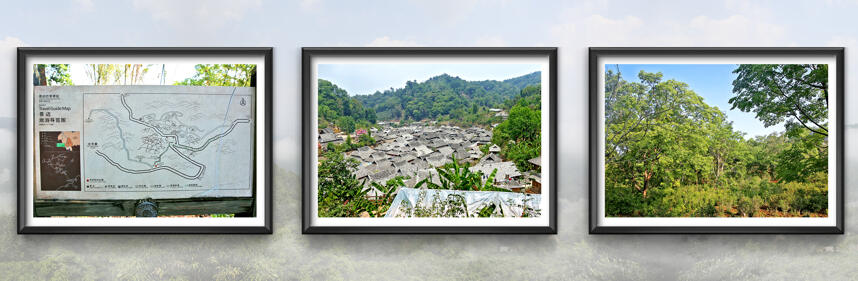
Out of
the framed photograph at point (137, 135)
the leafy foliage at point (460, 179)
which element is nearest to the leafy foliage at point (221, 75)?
the framed photograph at point (137, 135)

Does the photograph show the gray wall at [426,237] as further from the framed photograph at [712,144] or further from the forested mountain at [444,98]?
the forested mountain at [444,98]

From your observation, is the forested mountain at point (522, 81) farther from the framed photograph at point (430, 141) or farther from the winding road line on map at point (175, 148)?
the winding road line on map at point (175, 148)

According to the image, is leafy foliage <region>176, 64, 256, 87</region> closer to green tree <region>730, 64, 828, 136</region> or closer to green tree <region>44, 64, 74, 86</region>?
green tree <region>44, 64, 74, 86</region>

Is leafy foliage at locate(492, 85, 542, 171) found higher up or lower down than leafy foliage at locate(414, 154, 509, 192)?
higher up

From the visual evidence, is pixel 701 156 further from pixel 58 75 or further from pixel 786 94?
pixel 58 75

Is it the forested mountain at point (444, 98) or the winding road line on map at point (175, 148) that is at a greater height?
the forested mountain at point (444, 98)

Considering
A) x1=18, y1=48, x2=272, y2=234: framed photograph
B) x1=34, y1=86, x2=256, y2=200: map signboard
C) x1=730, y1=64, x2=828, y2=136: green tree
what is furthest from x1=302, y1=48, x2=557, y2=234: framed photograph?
x1=730, y1=64, x2=828, y2=136: green tree
